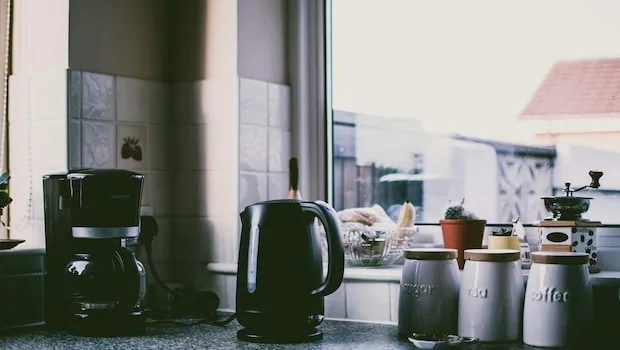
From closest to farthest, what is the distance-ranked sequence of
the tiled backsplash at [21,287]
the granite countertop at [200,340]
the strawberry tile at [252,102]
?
the granite countertop at [200,340]
the tiled backsplash at [21,287]
the strawberry tile at [252,102]

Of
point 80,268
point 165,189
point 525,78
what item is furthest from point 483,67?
point 80,268

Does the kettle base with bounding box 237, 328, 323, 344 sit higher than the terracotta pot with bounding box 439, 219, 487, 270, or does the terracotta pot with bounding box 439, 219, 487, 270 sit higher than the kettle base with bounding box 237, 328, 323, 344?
the terracotta pot with bounding box 439, 219, 487, 270

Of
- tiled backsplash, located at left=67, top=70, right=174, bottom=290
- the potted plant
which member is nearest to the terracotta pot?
the potted plant

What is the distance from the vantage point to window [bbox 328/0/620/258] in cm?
209

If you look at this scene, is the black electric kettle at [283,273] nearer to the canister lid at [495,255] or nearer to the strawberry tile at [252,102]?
the canister lid at [495,255]

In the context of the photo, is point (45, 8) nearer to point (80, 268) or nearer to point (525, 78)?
point (80, 268)

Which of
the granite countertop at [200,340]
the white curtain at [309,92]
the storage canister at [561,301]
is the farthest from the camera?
the white curtain at [309,92]

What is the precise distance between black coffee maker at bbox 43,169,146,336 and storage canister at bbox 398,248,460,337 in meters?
0.58

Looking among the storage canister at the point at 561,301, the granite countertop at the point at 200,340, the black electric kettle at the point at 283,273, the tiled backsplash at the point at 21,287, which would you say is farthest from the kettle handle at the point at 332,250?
the tiled backsplash at the point at 21,287

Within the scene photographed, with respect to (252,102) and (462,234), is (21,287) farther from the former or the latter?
(462,234)

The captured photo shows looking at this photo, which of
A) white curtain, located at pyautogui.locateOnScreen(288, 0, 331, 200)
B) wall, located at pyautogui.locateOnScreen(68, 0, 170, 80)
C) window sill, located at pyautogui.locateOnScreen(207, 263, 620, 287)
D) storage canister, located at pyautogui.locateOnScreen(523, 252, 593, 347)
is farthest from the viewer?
white curtain, located at pyautogui.locateOnScreen(288, 0, 331, 200)

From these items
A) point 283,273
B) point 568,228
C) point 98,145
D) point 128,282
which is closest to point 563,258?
point 568,228

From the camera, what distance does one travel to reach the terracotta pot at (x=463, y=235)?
195 cm

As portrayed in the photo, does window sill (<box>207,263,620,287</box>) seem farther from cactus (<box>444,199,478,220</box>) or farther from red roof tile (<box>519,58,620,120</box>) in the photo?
red roof tile (<box>519,58,620,120</box>)
